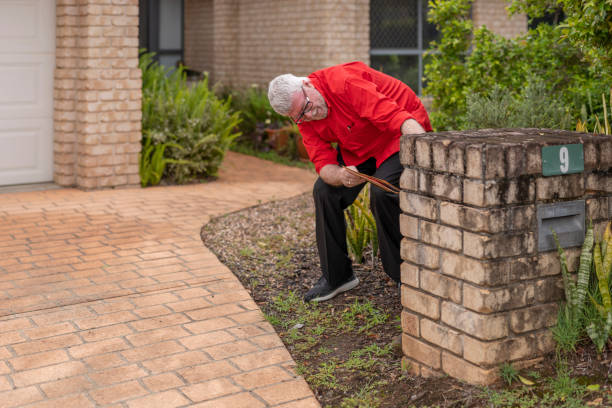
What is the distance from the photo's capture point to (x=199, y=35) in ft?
51.7

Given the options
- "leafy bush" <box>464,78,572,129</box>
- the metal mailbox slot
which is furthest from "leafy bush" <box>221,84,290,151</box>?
the metal mailbox slot

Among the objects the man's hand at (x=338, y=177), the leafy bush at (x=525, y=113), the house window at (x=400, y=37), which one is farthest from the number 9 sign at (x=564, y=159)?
the house window at (x=400, y=37)

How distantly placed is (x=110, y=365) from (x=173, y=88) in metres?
6.05

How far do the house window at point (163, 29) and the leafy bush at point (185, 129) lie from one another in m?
5.24

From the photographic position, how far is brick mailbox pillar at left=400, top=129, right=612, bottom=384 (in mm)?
3305

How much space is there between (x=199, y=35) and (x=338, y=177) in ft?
38.7

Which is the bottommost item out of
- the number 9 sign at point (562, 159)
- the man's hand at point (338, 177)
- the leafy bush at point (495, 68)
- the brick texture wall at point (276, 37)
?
the man's hand at point (338, 177)

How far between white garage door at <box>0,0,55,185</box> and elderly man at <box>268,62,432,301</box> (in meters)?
4.88

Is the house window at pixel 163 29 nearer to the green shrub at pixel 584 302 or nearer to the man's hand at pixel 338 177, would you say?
the man's hand at pixel 338 177

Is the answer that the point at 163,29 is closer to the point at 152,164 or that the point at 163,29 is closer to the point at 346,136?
the point at 152,164

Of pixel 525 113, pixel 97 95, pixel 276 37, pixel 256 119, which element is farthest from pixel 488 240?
pixel 276 37

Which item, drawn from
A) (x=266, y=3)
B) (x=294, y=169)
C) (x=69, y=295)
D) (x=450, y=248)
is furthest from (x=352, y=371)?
(x=266, y=3)

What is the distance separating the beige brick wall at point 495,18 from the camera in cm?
1392

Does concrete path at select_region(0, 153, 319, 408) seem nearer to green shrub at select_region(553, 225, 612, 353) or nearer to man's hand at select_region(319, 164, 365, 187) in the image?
man's hand at select_region(319, 164, 365, 187)
